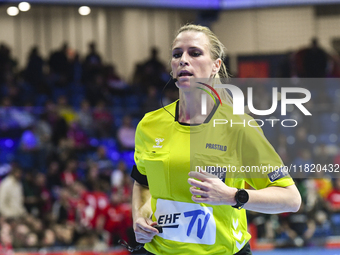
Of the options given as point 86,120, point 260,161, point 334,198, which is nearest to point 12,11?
point 86,120

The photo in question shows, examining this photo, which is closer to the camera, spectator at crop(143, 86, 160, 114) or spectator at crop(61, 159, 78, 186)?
spectator at crop(61, 159, 78, 186)

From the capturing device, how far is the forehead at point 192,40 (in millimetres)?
2397

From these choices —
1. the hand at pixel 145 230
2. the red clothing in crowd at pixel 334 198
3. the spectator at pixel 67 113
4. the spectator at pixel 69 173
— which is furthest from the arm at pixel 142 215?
the spectator at pixel 67 113

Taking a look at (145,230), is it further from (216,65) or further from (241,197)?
(216,65)

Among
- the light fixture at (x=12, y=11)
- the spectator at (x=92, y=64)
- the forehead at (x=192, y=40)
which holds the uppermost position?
the light fixture at (x=12, y=11)

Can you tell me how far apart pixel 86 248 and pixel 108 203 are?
0.94 m

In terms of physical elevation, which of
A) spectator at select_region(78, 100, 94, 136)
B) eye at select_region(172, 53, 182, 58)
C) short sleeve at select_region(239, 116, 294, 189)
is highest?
eye at select_region(172, 53, 182, 58)

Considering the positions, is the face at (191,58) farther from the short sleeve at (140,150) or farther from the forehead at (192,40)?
the short sleeve at (140,150)

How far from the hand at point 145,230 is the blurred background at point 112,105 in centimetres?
209

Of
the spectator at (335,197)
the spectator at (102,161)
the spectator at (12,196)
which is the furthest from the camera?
the spectator at (102,161)

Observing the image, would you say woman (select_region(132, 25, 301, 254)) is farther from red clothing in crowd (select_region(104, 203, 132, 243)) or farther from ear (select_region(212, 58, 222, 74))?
red clothing in crowd (select_region(104, 203, 132, 243))

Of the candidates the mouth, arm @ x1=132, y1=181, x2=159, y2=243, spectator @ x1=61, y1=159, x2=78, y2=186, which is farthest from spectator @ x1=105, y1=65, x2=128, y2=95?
the mouth

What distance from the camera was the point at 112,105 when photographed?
434 inches

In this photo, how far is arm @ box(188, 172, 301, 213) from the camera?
1.98 m
